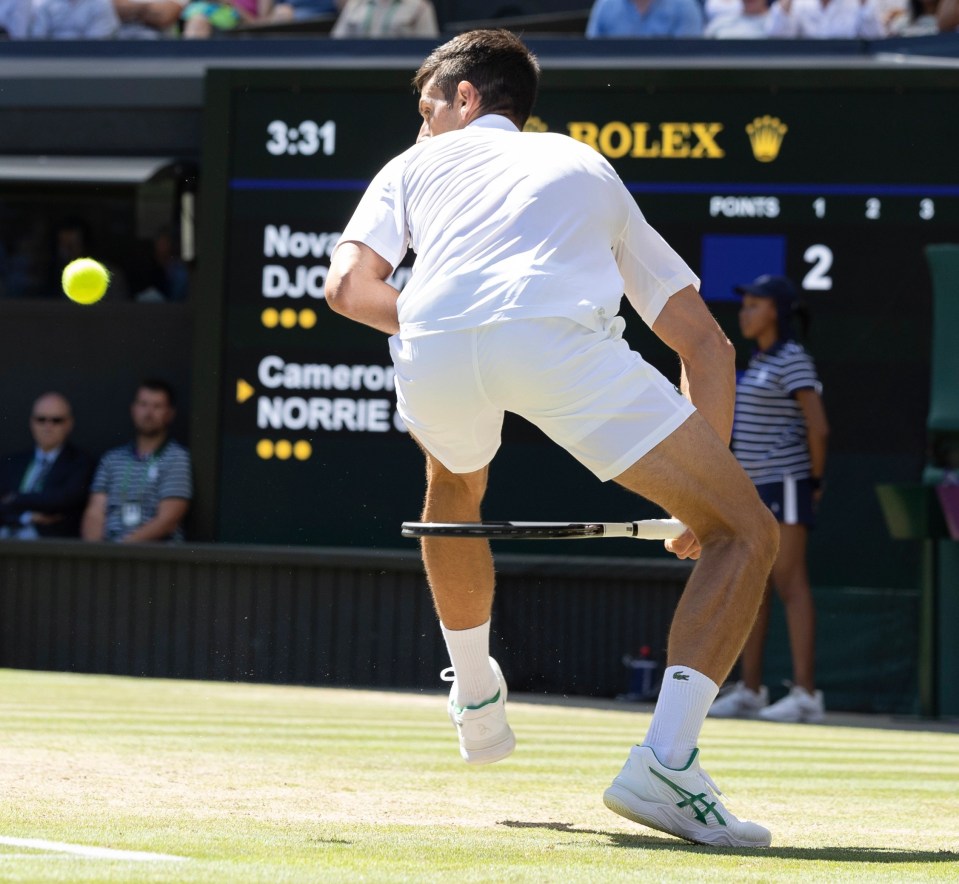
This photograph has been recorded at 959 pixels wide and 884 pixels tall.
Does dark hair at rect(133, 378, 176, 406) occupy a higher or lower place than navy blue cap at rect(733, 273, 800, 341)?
lower

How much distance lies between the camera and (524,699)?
30.1ft

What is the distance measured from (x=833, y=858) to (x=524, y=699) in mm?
5750

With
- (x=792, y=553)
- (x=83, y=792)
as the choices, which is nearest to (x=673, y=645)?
(x=83, y=792)

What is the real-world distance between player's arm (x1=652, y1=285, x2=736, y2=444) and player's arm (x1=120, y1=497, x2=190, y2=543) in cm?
620

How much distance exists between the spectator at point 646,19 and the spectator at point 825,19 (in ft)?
1.55

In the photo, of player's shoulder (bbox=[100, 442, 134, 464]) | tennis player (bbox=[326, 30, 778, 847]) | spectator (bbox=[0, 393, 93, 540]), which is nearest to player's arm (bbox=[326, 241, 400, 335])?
tennis player (bbox=[326, 30, 778, 847])

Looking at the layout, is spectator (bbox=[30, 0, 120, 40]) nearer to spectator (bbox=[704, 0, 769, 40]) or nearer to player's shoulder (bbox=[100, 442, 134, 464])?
player's shoulder (bbox=[100, 442, 134, 464])

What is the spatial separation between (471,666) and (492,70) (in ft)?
4.59

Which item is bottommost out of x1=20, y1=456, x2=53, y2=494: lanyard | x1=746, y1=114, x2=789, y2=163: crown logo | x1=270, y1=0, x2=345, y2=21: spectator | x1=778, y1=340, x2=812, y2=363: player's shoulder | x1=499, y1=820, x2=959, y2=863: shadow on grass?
x1=20, y1=456, x2=53, y2=494: lanyard

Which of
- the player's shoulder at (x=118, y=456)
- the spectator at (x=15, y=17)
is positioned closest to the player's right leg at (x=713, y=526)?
the player's shoulder at (x=118, y=456)

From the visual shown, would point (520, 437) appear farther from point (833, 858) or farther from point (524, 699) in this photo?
point (833, 858)

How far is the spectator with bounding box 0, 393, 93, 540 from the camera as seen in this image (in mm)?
10258

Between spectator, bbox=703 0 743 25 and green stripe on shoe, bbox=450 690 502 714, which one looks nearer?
green stripe on shoe, bbox=450 690 502 714

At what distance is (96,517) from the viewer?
33.4 ft
